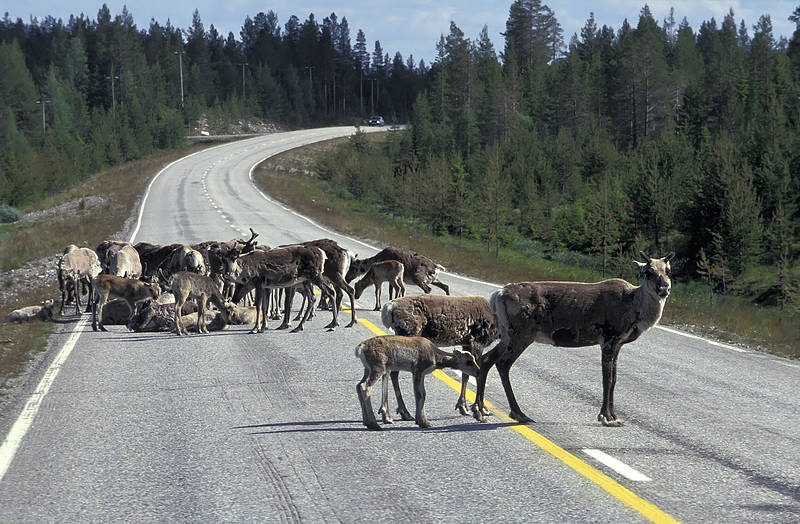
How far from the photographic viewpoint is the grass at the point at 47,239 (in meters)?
13.7

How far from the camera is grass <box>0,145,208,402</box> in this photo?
13.7 m

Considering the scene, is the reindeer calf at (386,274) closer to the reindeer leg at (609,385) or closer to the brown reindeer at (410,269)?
the brown reindeer at (410,269)

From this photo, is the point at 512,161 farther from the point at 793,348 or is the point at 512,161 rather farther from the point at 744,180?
the point at 793,348

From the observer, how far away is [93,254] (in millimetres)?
19266

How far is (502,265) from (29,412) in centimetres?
2268

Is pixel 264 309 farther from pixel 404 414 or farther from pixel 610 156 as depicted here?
pixel 610 156

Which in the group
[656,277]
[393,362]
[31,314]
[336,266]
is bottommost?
[31,314]

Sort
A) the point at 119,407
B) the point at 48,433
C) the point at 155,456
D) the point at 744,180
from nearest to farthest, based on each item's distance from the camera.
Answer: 1. the point at 155,456
2. the point at 48,433
3. the point at 119,407
4. the point at 744,180

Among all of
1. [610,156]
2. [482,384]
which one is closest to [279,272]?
[482,384]

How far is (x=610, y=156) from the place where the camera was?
7294 cm

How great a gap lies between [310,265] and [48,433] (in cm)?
769

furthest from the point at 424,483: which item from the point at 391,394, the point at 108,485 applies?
the point at 391,394

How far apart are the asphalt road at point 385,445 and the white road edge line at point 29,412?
0.13ft

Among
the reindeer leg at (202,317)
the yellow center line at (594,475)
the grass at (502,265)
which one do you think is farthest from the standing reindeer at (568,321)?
the reindeer leg at (202,317)
